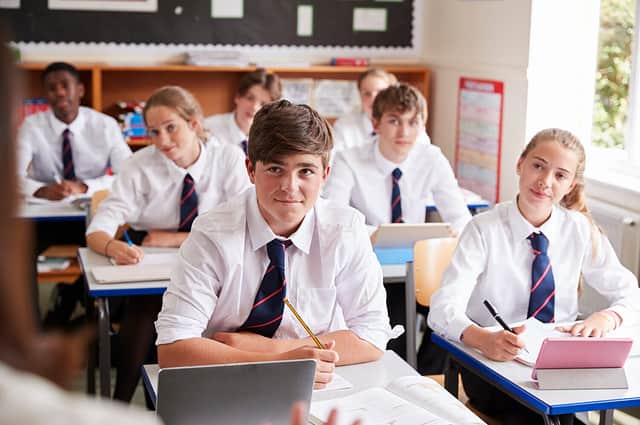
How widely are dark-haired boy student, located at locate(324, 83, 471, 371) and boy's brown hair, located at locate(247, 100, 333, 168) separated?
1896mm

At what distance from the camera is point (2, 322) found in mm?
511

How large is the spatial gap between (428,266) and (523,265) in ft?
1.04


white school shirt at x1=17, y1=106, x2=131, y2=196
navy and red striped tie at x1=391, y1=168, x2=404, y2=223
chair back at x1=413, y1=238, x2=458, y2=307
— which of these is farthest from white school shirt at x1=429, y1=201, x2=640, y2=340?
white school shirt at x1=17, y1=106, x2=131, y2=196

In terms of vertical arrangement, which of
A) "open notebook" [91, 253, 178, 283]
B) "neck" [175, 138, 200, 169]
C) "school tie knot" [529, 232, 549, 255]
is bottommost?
"open notebook" [91, 253, 178, 283]

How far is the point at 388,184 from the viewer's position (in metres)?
4.10

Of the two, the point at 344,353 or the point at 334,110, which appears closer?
the point at 344,353

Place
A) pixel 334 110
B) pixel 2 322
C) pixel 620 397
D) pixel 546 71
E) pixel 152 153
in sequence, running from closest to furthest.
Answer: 1. pixel 2 322
2. pixel 620 397
3. pixel 152 153
4. pixel 546 71
5. pixel 334 110

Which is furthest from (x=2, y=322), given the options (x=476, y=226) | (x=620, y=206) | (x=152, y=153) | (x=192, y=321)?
(x=620, y=206)

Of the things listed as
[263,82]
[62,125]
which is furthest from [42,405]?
[62,125]

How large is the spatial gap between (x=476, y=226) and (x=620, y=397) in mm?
826

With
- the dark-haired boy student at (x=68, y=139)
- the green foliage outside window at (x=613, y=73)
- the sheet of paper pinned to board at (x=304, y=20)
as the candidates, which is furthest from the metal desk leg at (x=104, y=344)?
the sheet of paper pinned to board at (x=304, y=20)

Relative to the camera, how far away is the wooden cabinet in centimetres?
553

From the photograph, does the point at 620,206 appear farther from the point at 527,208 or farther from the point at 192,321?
the point at 192,321

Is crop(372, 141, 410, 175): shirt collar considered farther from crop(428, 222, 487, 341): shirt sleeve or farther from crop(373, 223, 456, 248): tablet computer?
crop(428, 222, 487, 341): shirt sleeve
